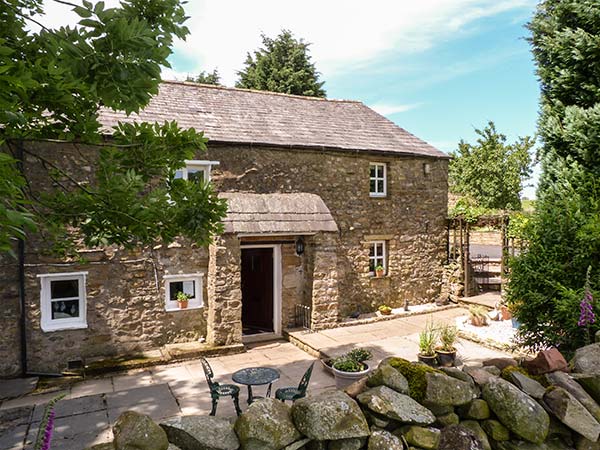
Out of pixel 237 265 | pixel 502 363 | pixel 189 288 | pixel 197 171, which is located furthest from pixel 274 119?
pixel 502 363

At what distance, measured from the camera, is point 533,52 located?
771 cm

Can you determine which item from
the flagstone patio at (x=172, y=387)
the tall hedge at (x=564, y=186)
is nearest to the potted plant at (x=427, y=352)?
the flagstone patio at (x=172, y=387)

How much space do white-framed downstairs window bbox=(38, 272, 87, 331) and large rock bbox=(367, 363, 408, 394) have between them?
7.79 meters

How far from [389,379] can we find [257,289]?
339 inches

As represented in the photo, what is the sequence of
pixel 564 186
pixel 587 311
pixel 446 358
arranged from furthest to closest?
1. pixel 446 358
2. pixel 564 186
3. pixel 587 311

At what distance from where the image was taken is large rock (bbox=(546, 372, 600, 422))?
3777mm

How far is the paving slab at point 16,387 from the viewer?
303 inches

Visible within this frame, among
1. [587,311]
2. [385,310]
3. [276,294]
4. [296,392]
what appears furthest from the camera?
[385,310]

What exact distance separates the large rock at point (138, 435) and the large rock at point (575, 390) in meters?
3.62

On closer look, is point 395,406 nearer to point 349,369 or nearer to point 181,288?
point 349,369

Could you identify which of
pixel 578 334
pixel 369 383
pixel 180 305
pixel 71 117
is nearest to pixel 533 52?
pixel 578 334

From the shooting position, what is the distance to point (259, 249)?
11539mm

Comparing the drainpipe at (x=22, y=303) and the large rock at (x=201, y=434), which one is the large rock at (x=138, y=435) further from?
the drainpipe at (x=22, y=303)

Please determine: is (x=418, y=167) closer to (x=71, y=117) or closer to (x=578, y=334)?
(x=578, y=334)
